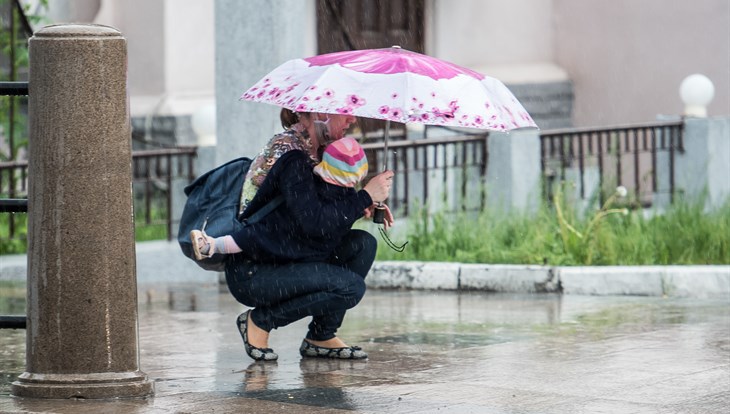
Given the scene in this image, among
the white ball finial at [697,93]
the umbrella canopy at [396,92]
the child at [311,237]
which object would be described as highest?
the white ball finial at [697,93]

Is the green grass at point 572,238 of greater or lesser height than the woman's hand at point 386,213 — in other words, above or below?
below

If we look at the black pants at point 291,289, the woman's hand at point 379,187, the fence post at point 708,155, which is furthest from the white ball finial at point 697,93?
the woman's hand at point 379,187

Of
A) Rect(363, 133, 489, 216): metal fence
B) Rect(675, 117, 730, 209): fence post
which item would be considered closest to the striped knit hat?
Rect(363, 133, 489, 216): metal fence

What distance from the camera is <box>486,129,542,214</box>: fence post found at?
41.5ft

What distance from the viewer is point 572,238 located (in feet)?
34.6

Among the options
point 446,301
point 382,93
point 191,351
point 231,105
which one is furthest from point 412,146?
point 382,93

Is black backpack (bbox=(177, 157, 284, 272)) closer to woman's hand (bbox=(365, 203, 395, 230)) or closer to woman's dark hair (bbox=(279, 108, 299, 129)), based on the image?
woman's dark hair (bbox=(279, 108, 299, 129))

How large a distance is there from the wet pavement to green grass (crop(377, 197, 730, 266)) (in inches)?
30.6

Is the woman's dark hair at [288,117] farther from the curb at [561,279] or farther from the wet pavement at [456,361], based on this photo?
the curb at [561,279]

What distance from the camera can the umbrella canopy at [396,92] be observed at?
19.6 feet

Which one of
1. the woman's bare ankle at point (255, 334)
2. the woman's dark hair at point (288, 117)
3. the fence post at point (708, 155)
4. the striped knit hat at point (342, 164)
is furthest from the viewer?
the fence post at point (708, 155)

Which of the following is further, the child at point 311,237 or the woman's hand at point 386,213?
the woman's hand at point 386,213

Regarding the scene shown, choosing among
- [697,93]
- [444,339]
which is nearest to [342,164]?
[444,339]

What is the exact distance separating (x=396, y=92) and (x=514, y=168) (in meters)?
6.76
